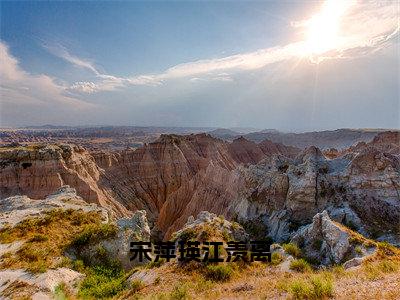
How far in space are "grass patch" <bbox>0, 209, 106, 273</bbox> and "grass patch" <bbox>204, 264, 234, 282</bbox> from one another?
26.0 ft

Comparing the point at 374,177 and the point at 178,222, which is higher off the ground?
the point at 374,177

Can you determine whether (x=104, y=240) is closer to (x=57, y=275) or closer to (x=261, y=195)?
(x=57, y=275)

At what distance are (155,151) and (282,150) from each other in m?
45.0

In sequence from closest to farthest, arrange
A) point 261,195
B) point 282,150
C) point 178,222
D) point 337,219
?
point 337,219 < point 261,195 < point 178,222 < point 282,150

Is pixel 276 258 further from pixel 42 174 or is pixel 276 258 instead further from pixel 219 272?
pixel 42 174

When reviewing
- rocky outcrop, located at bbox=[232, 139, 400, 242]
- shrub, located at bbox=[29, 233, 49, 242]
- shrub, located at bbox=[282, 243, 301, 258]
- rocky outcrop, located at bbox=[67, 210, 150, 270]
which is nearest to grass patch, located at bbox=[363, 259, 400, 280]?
shrub, located at bbox=[282, 243, 301, 258]

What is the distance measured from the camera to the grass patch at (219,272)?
13688mm

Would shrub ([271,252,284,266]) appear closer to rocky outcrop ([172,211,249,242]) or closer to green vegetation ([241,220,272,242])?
rocky outcrop ([172,211,249,242])

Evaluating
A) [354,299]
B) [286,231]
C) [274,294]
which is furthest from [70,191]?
[354,299]

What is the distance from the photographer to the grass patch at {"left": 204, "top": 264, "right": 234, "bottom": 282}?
13688 mm

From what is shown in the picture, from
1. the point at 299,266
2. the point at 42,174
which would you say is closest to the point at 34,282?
the point at 299,266

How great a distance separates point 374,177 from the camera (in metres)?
23.8

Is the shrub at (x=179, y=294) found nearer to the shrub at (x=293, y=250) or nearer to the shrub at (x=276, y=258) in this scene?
the shrub at (x=276, y=258)

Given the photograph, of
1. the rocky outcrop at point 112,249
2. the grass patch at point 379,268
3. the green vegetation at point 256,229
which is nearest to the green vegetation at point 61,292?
the rocky outcrop at point 112,249
